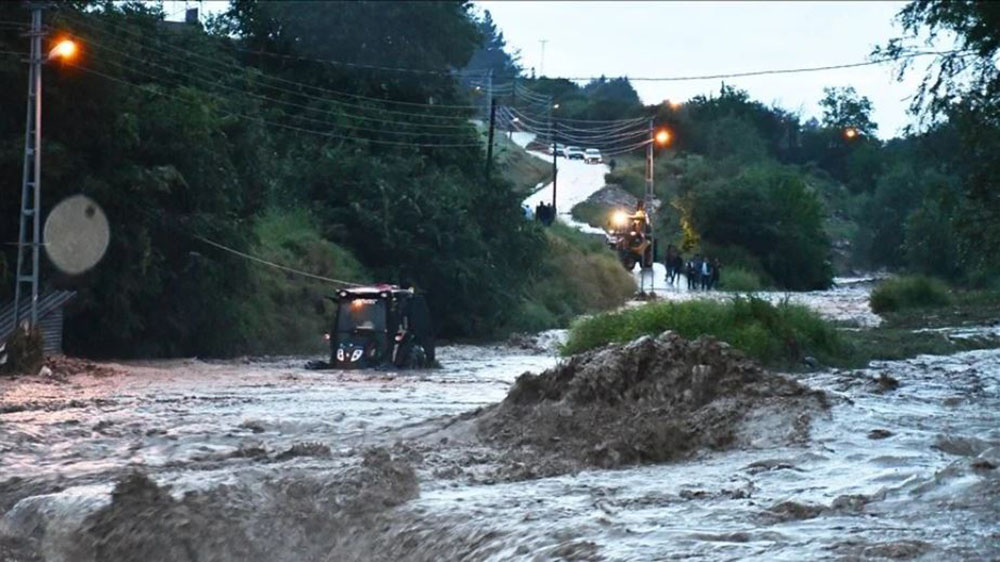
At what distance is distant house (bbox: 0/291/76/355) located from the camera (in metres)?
32.0

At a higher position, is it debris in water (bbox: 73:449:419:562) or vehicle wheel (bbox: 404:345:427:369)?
vehicle wheel (bbox: 404:345:427:369)

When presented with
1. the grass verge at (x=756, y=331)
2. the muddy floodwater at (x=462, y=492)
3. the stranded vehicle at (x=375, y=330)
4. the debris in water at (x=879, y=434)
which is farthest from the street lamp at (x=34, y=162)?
the debris in water at (x=879, y=434)

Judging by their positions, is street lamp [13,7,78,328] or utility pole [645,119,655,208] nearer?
street lamp [13,7,78,328]

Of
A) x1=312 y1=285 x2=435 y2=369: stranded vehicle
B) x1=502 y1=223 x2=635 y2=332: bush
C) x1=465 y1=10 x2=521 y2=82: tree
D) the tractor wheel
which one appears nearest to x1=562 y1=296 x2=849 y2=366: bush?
x1=312 y1=285 x2=435 y2=369: stranded vehicle

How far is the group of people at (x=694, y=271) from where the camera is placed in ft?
234

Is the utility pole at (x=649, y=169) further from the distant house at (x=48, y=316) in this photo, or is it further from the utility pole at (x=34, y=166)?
the utility pole at (x=34, y=166)

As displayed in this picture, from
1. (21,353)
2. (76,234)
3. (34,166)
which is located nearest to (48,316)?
(76,234)

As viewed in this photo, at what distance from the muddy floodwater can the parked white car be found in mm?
92231

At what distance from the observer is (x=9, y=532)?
1452 centimetres

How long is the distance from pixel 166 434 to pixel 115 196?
15.8 m

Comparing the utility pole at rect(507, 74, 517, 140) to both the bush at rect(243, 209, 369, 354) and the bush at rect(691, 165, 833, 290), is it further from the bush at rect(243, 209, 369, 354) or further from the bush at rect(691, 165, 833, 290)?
the bush at rect(243, 209, 369, 354)

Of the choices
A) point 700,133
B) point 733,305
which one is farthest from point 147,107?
point 700,133

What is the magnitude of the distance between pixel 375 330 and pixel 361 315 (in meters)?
0.44

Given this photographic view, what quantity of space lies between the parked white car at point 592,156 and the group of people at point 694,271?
38047 millimetres
